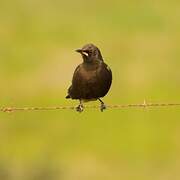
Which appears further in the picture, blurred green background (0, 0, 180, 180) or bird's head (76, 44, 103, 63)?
blurred green background (0, 0, 180, 180)

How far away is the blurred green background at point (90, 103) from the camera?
714 inches

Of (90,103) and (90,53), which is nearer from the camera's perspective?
(90,53)

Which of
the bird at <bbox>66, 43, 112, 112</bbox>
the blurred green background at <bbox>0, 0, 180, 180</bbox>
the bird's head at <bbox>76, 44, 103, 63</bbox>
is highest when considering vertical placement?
the blurred green background at <bbox>0, 0, 180, 180</bbox>

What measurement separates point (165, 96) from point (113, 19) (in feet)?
22.9

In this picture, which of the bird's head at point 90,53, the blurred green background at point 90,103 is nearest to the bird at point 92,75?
the bird's head at point 90,53

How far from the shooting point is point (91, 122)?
20.5m

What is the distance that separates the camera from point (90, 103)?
20094 mm

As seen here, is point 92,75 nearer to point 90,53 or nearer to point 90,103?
point 90,53

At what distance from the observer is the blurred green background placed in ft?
59.5

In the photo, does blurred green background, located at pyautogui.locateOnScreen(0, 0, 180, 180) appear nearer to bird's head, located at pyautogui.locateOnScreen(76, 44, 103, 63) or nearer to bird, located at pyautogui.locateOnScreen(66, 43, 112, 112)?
bird, located at pyautogui.locateOnScreen(66, 43, 112, 112)

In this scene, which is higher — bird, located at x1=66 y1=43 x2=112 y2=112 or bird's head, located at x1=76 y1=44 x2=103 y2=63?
bird's head, located at x1=76 y1=44 x2=103 y2=63

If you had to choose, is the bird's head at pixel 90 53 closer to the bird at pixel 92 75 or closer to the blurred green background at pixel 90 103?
the bird at pixel 92 75

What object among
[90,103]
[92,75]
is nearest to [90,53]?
[92,75]

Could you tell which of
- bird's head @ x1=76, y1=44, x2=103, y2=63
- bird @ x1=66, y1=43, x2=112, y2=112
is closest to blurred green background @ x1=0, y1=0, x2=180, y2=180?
bird @ x1=66, y1=43, x2=112, y2=112
